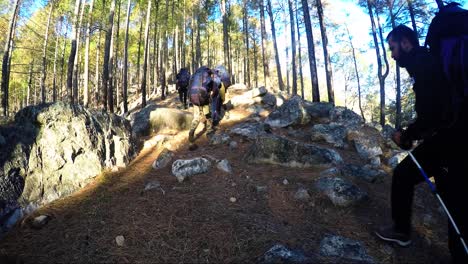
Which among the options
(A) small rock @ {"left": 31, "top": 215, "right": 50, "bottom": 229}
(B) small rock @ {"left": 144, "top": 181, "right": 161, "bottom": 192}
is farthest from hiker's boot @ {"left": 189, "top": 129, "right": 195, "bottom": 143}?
(A) small rock @ {"left": 31, "top": 215, "right": 50, "bottom": 229}

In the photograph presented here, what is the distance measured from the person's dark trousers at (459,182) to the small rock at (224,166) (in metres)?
3.40

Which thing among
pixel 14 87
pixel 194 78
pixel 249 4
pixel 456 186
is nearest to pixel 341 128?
pixel 194 78

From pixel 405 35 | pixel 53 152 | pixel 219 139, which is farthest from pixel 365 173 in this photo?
pixel 53 152

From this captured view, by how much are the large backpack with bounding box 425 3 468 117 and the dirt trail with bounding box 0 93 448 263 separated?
1.78m

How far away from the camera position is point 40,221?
3.59 metres

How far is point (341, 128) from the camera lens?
741 centimetres

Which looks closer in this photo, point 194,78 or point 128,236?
point 128,236

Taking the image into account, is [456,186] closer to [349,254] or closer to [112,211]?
[349,254]

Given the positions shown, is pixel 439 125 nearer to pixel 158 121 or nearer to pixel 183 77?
pixel 158 121

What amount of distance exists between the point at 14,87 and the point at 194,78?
38927 millimetres

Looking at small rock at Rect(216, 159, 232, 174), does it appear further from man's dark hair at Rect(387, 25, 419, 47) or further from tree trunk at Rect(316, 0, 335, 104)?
tree trunk at Rect(316, 0, 335, 104)

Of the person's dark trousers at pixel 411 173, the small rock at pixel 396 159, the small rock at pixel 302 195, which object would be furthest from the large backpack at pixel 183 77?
the person's dark trousers at pixel 411 173

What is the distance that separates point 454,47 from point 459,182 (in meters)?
1.22

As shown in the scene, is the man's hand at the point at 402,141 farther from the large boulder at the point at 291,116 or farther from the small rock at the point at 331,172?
the large boulder at the point at 291,116
